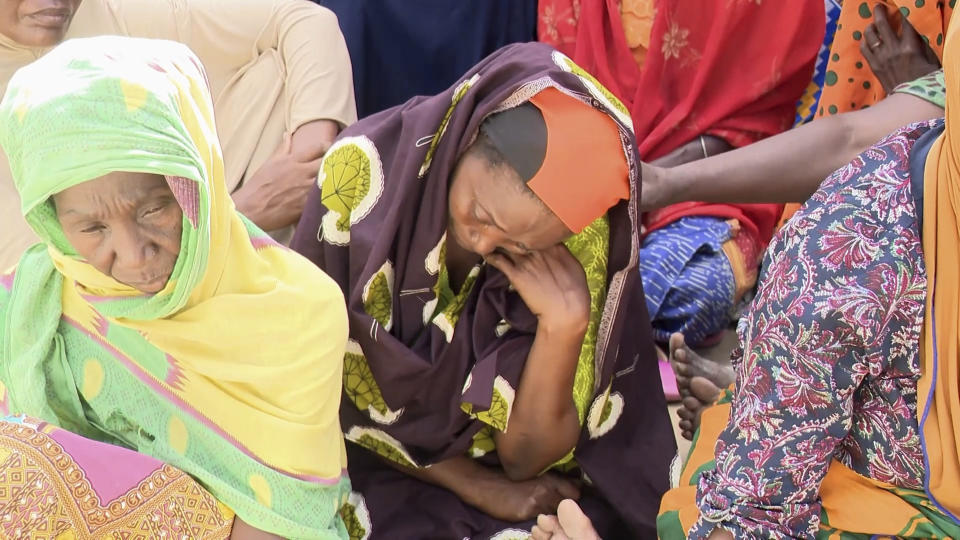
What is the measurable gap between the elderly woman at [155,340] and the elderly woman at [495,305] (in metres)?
0.24

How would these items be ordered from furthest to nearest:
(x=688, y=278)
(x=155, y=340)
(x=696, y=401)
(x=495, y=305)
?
(x=688, y=278) → (x=696, y=401) → (x=495, y=305) → (x=155, y=340)

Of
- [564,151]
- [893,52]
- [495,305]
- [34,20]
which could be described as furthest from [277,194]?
[893,52]

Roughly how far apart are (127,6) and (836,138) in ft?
5.89

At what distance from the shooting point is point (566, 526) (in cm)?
188

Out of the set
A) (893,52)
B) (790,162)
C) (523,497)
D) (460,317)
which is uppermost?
(893,52)

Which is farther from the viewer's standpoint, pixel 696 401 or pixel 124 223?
pixel 696 401

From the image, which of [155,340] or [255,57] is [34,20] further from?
[155,340]

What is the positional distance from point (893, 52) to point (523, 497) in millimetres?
1303

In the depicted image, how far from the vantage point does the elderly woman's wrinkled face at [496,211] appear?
5.73ft

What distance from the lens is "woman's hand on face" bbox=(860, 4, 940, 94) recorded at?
89.9 inches

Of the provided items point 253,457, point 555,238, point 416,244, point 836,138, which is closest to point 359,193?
point 416,244

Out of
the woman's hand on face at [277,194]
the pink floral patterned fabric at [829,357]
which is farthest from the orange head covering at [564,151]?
the woman's hand on face at [277,194]

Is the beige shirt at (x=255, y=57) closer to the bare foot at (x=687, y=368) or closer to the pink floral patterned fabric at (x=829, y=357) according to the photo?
the bare foot at (x=687, y=368)

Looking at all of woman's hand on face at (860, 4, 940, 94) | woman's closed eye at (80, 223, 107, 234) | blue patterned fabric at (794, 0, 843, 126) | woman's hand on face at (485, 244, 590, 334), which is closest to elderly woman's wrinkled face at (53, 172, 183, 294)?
woman's closed eye at (80, 223, 107, 234)
